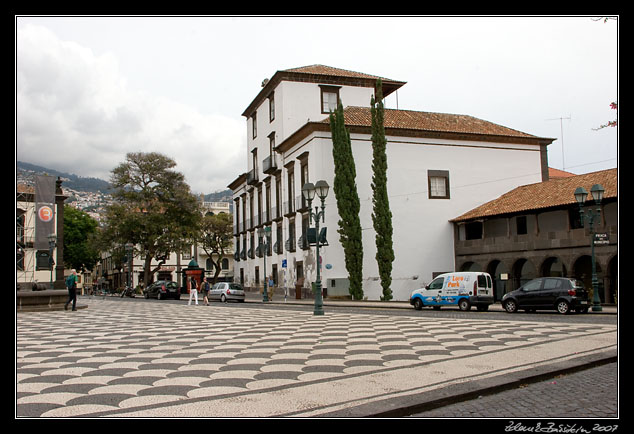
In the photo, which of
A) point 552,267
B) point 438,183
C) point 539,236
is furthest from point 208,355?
point 438,183

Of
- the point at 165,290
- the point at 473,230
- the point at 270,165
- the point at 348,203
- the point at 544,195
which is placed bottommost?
the point at 165,290

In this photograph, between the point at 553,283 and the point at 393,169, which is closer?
the point at 553,283

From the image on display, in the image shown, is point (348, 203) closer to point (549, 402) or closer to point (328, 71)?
point (328, 71)

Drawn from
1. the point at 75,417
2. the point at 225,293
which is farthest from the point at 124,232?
the point at 75,417

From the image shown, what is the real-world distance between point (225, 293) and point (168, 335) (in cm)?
2725

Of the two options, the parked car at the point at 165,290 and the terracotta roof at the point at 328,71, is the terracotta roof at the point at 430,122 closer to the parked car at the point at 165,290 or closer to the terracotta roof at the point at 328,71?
the terracotta roof at the point at 328,71

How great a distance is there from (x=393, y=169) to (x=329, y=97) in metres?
8.92

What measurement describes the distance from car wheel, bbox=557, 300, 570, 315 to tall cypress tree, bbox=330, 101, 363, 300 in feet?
59.1

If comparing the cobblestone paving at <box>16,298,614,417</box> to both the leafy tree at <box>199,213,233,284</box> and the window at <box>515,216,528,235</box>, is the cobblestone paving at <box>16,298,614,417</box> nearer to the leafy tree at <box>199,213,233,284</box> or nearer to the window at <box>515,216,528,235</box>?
the window at <box>515,216,528,235</box>

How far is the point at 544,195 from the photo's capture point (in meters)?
38.3

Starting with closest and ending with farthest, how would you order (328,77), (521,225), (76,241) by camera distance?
(521,225), (328,77), (76,241)

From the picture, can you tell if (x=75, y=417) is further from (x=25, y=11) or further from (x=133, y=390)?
(x=25, y=11)

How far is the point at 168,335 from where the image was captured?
Result: 13.4 metres

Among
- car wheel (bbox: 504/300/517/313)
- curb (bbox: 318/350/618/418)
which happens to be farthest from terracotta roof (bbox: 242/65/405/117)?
curb (bbox: 318/350/618/418)
